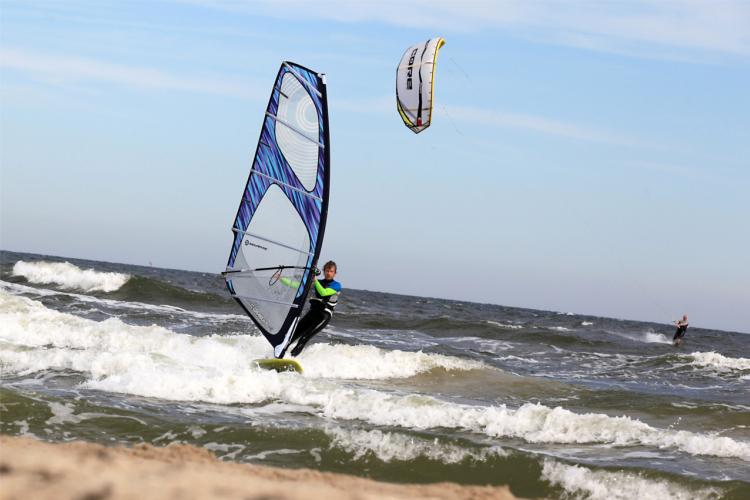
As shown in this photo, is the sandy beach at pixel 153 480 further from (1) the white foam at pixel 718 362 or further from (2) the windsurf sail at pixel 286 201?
(1) the white foam at pixel 718 362

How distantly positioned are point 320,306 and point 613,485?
417 cm

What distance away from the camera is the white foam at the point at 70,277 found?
24.2m

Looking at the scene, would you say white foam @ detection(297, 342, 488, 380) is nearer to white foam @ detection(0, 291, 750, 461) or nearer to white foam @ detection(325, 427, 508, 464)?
white foam @ detection(0, 291, 750, 461)

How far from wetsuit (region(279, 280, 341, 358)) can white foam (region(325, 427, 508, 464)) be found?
8.79 feet

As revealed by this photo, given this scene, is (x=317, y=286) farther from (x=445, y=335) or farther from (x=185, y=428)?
(x=445, y=335)

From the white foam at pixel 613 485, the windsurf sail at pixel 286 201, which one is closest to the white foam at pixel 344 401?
the windsurf sail at pixel 286 201

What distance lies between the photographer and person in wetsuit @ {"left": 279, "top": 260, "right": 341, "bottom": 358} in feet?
29.9

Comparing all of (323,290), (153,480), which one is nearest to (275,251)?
(323,290)

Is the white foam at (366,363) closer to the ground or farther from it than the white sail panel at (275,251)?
closer to the ground

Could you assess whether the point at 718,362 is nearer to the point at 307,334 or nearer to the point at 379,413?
the point at 307,334

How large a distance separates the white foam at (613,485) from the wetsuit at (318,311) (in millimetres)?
3618

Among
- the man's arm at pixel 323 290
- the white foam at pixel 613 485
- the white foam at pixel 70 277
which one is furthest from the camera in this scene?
the white foam at pixel 70 277

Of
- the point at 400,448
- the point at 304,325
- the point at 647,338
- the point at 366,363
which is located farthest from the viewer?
the point at 647,338

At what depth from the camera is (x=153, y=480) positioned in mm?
2963
